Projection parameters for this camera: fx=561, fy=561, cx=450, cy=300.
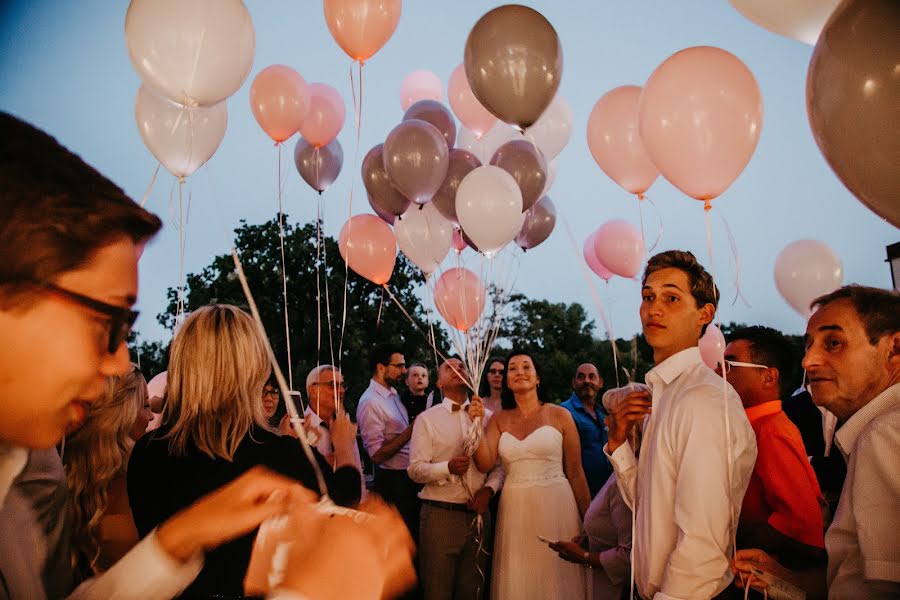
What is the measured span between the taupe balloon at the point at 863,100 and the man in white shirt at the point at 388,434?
13.5 feet

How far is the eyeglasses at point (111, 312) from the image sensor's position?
2.34 feet

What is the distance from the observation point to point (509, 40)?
323cm

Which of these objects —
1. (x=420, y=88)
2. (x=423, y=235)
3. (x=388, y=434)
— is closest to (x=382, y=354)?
(x=388, y=434)

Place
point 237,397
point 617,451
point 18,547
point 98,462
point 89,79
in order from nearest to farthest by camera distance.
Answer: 1. point 18,547
2. point 237,397
3. point 98,462
4. point 617,451
5. point 89,79

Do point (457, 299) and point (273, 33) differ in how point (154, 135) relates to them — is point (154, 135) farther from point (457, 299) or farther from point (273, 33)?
point (273, 33)

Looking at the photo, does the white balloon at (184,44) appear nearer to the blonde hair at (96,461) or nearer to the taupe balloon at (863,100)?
the blonde hair at (96,461)

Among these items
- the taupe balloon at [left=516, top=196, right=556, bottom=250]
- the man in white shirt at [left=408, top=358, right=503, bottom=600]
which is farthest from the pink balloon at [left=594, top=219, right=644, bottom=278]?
the man in white shirt at [left=408, top=358, right=503, bottom=600]

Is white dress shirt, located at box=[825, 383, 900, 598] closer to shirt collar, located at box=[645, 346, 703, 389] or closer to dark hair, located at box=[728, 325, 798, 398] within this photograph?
shirt collar, located at box=[645, 346, 703, 389]

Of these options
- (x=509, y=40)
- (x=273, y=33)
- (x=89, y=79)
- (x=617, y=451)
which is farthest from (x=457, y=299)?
(x=273, y=33)

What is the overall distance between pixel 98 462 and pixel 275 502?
1.57 metres

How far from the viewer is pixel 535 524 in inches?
144

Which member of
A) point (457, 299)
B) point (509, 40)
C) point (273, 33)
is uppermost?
point (273, 33)

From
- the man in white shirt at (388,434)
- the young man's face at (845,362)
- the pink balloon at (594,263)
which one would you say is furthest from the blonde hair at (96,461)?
the pink balloon at (594,263)

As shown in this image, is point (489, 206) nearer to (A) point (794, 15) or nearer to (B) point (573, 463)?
(B) point (573, 463)
